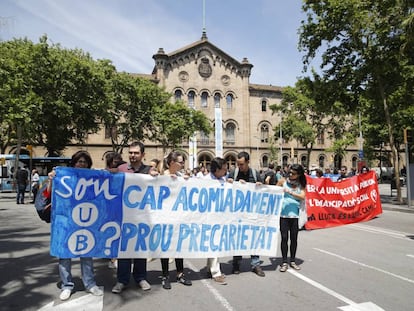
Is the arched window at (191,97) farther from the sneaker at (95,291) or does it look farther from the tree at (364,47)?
the sneaker at (95,291)

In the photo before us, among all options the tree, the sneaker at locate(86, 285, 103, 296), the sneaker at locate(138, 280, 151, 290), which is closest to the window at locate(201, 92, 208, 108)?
the tree

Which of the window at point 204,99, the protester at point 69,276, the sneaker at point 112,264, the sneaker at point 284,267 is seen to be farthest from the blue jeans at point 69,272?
the window at point 204,99

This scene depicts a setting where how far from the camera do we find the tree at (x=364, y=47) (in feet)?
48.8

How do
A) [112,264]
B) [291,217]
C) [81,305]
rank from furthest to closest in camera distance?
[112,264] → [291,217] → [81,305]

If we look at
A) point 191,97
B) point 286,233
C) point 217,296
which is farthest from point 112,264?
point 191,97

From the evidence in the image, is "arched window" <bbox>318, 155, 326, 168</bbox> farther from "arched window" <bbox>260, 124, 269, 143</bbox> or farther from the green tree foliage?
the green tree foliage

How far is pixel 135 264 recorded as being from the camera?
4.67m

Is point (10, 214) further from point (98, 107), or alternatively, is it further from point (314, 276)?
point (98, 107)

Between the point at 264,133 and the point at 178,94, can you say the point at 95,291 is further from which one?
the point at 264,133

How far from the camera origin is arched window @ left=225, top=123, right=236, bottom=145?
1768 inches

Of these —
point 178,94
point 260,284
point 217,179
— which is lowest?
point 260,284

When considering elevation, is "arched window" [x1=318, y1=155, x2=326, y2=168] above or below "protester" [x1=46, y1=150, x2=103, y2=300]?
above

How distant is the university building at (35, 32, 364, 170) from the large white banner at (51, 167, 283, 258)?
3604cm

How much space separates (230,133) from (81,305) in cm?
4194
